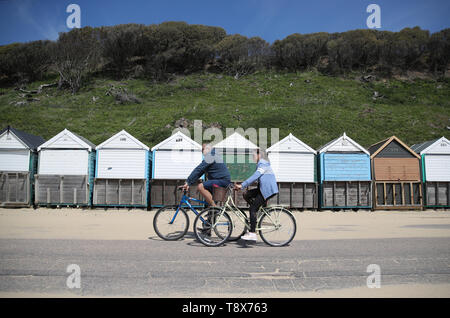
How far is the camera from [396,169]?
52.9 ft

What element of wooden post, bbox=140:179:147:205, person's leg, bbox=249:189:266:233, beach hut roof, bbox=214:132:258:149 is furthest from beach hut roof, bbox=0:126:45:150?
person's leg, bbox=249:189:266:233

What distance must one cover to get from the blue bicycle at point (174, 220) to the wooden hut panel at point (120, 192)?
8.90 meters

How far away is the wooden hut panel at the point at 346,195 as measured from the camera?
15.5 m

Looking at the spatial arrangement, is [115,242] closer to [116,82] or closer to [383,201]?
[383,201]

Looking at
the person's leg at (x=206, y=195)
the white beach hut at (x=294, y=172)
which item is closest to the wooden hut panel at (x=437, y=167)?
the white beach hut at (x=294, y=172)

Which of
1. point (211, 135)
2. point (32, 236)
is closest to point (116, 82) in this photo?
point (211, 135)

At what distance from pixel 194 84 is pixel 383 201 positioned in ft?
121

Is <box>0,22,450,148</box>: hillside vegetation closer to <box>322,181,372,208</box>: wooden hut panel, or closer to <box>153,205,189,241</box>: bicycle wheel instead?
<box>322,181,372,208</box>: wooden hut panel

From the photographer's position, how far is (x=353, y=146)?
1592 cm

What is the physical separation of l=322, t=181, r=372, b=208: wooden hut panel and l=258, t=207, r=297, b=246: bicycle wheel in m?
10.1

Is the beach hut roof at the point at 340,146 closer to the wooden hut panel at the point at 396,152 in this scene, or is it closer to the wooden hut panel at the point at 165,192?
the wooden hut panel at the point at 396,152

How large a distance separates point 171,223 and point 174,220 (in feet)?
0.35

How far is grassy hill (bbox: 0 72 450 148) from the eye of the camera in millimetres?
29906
